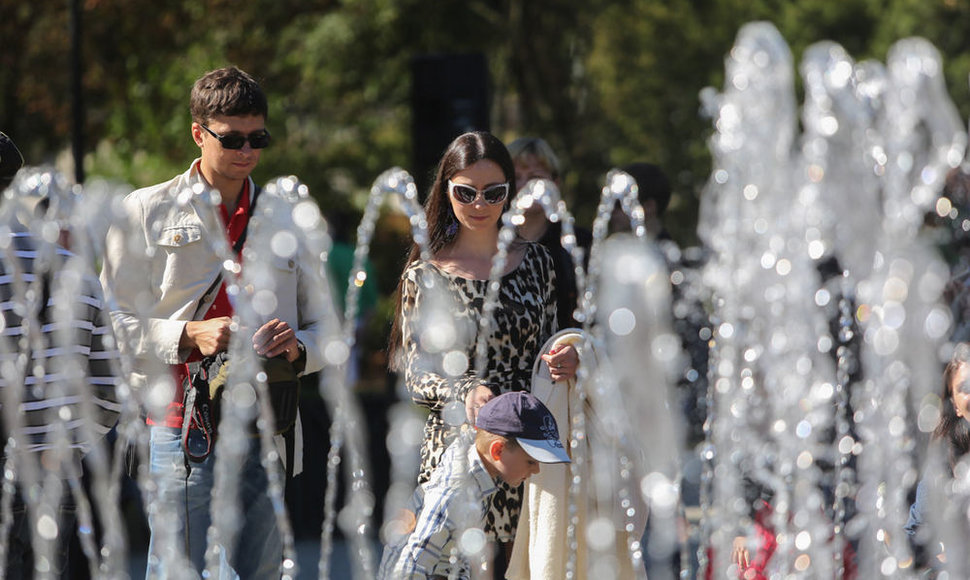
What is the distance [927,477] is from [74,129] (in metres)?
8.19

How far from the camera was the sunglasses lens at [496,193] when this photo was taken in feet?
14.3

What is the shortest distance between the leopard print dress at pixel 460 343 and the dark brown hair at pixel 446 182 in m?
0.11

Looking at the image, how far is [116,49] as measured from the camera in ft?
56.4

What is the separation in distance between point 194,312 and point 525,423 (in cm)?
99

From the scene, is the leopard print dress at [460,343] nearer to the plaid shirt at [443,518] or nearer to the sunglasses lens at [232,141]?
the plaid shirt at [443,518]

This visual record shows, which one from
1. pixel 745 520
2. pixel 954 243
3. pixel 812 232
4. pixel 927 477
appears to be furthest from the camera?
pixel 954 243

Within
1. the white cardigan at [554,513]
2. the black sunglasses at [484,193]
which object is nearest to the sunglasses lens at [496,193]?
the black sunglasses at [484,193]

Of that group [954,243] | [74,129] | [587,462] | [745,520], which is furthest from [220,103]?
[74,129]

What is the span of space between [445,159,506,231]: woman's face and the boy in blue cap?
0.64 metres

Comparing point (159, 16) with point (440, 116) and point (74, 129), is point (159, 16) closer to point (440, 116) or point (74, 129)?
point (74, 129)

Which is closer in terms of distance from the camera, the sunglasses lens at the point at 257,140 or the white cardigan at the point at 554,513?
the sunglasses lens at the point at 257,140

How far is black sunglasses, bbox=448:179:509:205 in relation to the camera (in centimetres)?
437

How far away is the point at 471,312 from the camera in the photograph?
14.1ft

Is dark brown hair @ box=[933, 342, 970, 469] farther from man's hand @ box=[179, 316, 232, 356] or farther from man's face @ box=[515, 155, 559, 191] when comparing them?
man's hand @ box=[179, 316, 232, 356]
